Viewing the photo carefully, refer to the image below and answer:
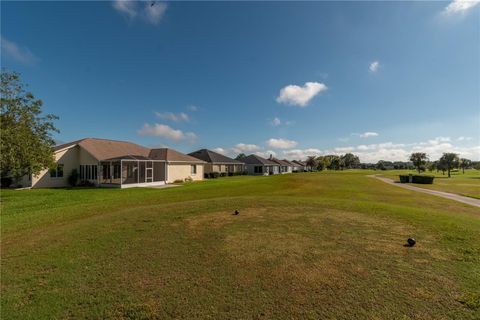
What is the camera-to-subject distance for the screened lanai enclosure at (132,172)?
25.0 m

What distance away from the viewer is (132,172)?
94.2 ft

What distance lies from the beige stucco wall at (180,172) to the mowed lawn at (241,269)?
22276 mm

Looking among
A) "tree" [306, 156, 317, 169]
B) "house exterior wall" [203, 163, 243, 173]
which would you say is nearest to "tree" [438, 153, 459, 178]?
"tree" [306, 156, 317, 169]

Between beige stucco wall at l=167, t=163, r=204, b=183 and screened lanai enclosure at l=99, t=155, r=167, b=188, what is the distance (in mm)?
1063

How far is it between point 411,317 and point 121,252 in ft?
19.8

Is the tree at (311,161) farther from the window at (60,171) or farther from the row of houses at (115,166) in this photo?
the window at (60,171)

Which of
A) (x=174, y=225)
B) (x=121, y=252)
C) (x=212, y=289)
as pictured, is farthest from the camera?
(x=174, y=225)

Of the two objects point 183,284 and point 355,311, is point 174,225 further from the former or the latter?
point 355,311

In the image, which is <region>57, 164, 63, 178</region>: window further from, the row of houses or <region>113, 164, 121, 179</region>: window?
<region>113, 164, 121, 179</region>: window

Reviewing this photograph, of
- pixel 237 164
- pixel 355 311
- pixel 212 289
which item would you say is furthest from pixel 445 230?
pixel 237 164

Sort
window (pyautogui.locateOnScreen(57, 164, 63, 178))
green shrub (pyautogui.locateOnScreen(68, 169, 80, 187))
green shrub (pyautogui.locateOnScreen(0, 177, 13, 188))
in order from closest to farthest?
green shrub (pyautogui.locateOnScreen(0, 177, 13, 188)), window (pyautogui.locateOnScreen(57, 164, 63, 178)), green shrub (pyautogui.locateOnScreen(68, 169, 80, 187))

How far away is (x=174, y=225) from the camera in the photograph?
8141 mm

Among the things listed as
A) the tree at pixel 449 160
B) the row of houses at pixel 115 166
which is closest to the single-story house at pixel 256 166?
the row of houses at pixel 115 166

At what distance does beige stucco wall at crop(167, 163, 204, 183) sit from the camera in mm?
31258
